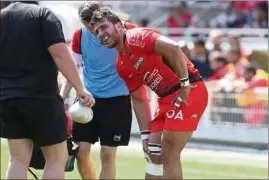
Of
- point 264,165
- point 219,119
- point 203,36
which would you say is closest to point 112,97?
point 264,165

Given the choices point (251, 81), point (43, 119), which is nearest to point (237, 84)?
point (251, 81)

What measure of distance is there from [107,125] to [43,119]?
2169 mm

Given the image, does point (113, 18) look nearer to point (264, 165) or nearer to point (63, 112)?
point (63, 112)

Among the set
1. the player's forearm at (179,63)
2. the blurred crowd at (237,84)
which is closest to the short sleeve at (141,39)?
the player's forearm at (179,63)

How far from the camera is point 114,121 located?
9.35 metres

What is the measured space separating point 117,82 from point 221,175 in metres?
2.91

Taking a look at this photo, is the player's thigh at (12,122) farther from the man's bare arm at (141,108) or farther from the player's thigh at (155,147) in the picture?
the man's bare arm at (141,108)

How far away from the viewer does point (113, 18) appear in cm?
779

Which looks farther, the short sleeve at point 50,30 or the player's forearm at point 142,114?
the player's forearm at point 142,114

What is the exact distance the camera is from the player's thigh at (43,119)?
284 inches

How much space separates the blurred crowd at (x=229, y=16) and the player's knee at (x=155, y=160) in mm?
12041

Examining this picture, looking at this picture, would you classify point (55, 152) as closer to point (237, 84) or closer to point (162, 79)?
point (162, 79)

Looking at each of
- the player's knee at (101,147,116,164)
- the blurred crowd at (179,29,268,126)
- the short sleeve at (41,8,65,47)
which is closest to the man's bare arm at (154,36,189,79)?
the short sleeve at (41,8,65,47)

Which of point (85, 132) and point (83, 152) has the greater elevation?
point (85, 132)
